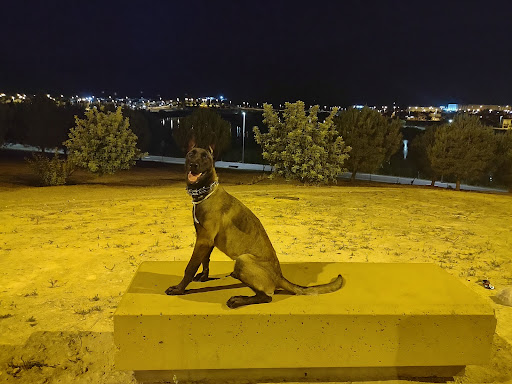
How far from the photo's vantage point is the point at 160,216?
1055 cm

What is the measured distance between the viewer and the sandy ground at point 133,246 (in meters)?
4.43

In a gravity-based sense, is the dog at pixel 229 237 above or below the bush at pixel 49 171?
above

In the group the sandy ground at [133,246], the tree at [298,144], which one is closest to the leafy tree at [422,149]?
the tree at [298,144]

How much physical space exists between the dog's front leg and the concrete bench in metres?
0.09

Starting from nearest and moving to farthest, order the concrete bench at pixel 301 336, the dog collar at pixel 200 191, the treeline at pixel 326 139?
the concrete bench at pixel 301 336 → the dog collar at pixel 200 191 → the treeline at pixel 326 139

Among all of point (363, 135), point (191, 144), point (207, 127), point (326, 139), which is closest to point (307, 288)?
point (191, 144)

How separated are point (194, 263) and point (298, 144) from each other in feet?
55.6

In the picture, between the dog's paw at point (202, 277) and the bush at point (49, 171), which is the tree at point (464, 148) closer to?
the bush at point (49, 171)

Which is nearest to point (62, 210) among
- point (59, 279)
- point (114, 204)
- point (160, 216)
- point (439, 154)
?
point (114, 204)

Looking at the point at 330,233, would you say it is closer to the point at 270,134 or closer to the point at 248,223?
the point at 248,223

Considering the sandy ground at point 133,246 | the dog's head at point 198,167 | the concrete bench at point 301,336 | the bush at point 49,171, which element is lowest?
the bush at point 49,171

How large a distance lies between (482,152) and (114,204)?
26466 millimetres

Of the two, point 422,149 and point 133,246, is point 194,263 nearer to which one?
point 133,246

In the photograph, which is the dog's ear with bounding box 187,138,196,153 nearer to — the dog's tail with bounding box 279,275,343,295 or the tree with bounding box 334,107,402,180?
the dog's tail with bounding box 279,275,343,295
